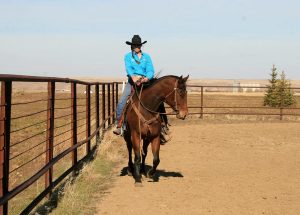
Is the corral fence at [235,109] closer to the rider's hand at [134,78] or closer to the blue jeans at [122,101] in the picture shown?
the blue jeans at [122,101]

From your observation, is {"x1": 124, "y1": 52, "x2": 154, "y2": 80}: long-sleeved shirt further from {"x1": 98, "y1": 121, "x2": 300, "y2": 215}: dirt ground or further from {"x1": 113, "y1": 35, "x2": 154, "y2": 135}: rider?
{"x1": 98, "y1": 121, "x2": 300, "y2": 215}: dirt ground

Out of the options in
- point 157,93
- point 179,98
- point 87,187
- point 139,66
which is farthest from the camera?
point 139,66

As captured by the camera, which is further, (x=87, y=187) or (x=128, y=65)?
(x=128, y=65)

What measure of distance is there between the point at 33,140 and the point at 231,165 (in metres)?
9.35

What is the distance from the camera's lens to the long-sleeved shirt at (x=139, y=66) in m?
8.80

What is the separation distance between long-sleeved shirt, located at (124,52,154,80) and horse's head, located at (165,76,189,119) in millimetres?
780

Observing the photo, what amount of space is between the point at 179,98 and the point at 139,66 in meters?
1.17

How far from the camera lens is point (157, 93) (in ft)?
27.5

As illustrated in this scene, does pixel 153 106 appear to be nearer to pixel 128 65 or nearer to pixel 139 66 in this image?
pixel 139 66

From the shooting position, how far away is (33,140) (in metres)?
17.9

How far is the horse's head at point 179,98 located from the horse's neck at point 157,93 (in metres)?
0.12

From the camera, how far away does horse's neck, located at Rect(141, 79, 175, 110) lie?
8.27m

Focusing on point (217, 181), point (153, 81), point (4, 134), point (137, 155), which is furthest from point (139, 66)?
point (4, 134)

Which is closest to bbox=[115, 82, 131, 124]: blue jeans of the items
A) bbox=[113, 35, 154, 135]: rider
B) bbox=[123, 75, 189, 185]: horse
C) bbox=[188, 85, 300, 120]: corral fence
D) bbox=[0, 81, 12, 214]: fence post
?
bbox=[113, 35, 154, 135]: rider
